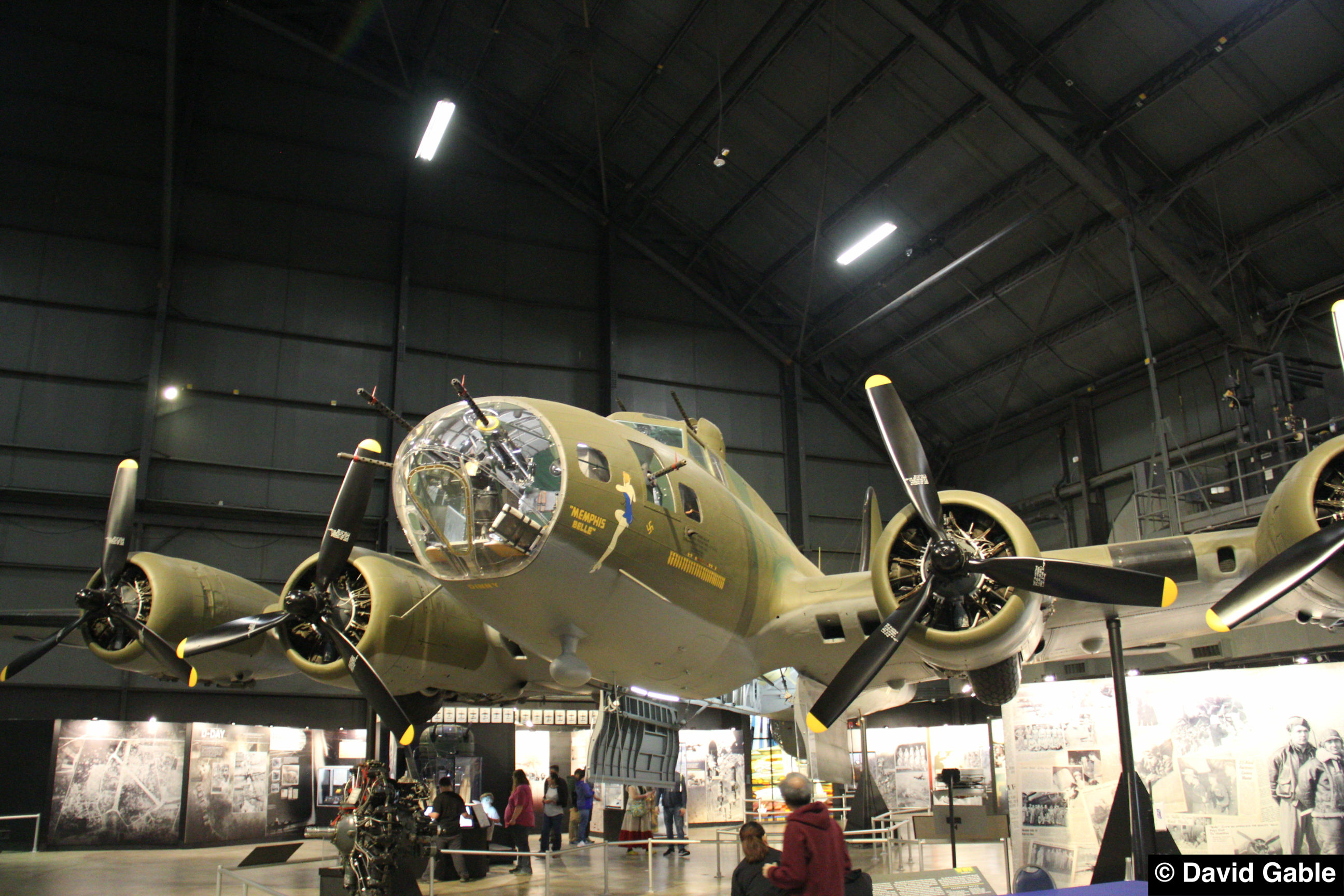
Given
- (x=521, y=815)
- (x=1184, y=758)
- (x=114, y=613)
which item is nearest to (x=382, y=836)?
(x=114, y=613)

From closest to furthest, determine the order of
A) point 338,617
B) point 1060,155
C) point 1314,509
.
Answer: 1. point 1314,509
2. point 338,617
3. point 1060,155

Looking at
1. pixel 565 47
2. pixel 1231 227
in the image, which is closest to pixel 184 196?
pixel 565 47

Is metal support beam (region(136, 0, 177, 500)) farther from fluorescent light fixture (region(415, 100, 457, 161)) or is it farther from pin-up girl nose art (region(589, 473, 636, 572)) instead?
pin-up girl nose art (region(589, 473, 636, 572))

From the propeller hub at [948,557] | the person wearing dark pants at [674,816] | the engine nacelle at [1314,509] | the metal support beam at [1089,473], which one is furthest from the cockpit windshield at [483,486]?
the metal support beam at [1089,473]

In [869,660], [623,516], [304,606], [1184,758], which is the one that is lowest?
[1184,758]

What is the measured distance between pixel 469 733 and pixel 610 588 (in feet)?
43.6

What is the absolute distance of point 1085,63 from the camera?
18016 mm

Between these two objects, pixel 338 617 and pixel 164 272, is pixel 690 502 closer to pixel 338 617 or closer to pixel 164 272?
pixel 338 617

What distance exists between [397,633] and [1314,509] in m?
8.93

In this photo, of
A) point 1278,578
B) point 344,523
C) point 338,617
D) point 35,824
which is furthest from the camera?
point 35,824

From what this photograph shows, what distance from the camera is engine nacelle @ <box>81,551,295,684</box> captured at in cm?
1105

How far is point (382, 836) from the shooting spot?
9.71 metres

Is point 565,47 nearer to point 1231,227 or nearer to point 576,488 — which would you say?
point 1231,227

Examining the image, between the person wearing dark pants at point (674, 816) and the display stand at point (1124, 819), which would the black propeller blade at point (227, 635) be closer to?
the person wearing dark pants at point (674, 816)
